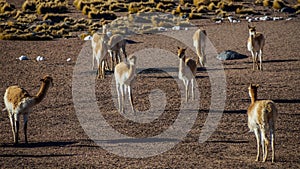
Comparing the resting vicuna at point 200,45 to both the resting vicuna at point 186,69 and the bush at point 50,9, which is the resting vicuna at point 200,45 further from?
the bush at point 50,9

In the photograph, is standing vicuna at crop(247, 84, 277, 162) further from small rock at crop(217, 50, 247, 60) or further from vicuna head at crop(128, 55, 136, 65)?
small rock at crop(217, 50, 247, 60)

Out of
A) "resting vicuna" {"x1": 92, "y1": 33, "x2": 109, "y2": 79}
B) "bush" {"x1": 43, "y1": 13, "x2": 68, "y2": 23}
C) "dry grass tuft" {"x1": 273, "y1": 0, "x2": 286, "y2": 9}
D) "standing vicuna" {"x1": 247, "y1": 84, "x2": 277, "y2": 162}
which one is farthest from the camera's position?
"dry grass tuft" {"x1": 273, "y1": 0, "x2": 286, "y2": 9}

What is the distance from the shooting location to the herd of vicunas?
9.83 meters

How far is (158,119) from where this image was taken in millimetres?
13789

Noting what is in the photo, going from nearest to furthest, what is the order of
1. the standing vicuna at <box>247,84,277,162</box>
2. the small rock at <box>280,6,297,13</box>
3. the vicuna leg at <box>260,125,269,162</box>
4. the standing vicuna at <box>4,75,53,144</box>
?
the standing vicuna at <box>247,84,277,162</box>, the vicuna leg at <box>260,125,269,162</box>, the standing vicuna at <box>4,75,53,144</box>, the small rock at <box>280,6,297,13</box>

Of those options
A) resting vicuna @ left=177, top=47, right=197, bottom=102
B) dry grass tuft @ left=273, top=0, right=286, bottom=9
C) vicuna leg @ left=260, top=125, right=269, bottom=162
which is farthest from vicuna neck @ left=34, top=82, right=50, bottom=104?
dry grass tuft @ left=273, top=0, right=286, bottom=9

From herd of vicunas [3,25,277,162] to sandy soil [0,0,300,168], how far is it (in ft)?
1.47

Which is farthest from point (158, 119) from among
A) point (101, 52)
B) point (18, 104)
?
point (101, 52)

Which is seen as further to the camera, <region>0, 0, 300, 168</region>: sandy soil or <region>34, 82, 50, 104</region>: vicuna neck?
<region>34, 82, 50, 104</region>: vicuna neck

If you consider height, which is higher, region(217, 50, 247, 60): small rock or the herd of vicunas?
the herd of vicunas

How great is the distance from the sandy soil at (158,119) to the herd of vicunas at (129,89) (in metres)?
0.45

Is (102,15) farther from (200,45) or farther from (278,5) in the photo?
(200,45)

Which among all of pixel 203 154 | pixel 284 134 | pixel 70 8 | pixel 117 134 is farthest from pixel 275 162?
pixel 70 8

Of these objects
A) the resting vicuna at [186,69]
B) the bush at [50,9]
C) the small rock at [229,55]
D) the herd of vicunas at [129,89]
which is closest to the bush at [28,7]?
the bush at [50,9]
